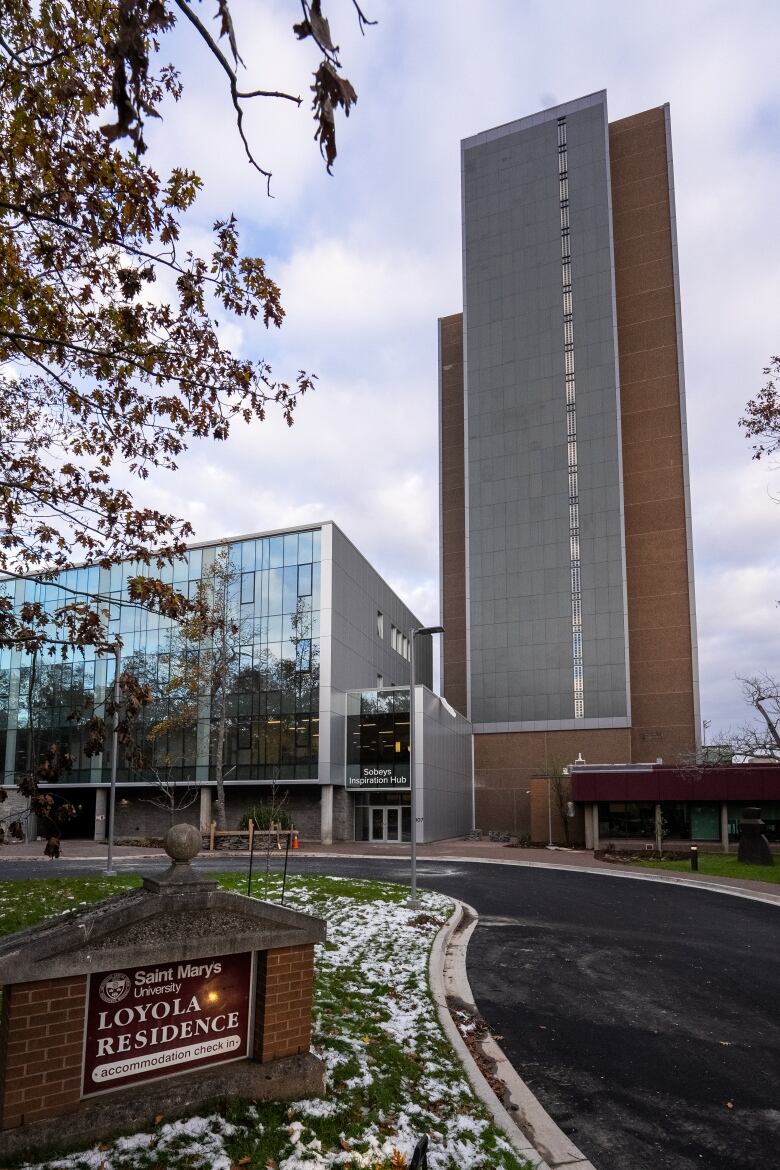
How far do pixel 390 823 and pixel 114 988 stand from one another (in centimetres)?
4269

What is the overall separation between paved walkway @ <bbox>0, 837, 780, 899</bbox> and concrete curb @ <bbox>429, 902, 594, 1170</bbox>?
16098 millimetres

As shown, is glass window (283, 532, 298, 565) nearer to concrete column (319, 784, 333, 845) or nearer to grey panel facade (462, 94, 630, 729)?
concrete column (319, 784, 333, 845)

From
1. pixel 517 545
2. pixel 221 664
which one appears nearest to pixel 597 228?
pixel 517 545

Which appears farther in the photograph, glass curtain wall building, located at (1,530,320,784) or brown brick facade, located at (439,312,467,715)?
brown brick facade, located at (439,312,467,715)

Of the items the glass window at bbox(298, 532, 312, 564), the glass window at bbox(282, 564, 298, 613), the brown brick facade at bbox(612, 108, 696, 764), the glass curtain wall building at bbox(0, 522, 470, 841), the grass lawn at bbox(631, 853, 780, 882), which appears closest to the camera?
the grass lawn at bbox(631, 853, 780, 882)

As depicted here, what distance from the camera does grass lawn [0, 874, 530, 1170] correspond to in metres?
5.31

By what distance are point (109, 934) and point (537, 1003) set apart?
7.15 metres

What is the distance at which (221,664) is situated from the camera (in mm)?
47656

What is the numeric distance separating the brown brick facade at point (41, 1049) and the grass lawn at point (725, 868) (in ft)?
84.9

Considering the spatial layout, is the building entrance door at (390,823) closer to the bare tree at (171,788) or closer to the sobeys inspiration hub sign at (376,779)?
the sobeys inspiration hub sign at (376,779)

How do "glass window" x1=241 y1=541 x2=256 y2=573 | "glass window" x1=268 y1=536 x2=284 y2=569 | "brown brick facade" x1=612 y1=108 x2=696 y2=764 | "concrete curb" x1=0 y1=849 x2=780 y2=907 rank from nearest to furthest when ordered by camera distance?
Answer: "concrete curb" x1=0 y1=849 x2=780 y2=907
"glass window" x1=268 y1=536 x2=284 y2=569
"glass window" x1=241 y1=541 x2=256 y2=573
"brown brick facade" x1=612 y1=108 x2=696 y2=764

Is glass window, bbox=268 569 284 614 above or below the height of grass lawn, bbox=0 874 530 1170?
above

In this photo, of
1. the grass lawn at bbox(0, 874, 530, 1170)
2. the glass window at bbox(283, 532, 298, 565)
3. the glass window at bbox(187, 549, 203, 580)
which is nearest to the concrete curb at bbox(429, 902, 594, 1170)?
the grass lawn at bbox(0, 874, 530, 1170)

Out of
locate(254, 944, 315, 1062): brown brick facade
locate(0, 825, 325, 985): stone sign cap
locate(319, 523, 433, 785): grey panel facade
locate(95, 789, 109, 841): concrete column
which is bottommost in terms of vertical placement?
locate(95, 789, 109, 841): concrete column
